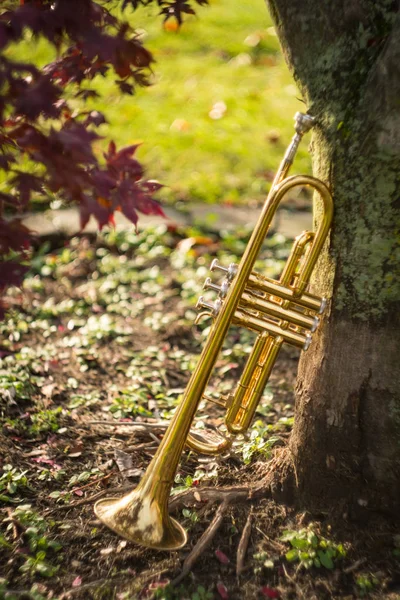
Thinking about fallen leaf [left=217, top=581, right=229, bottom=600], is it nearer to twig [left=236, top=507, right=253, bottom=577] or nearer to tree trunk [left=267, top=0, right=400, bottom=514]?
twig [left=236, top=507, right=253, bottom=577]

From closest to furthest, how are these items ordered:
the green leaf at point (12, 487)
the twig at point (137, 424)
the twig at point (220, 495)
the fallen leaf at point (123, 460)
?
the twig at point (220, 495)
the green leaf at point (12, 487)
the fallen leaf at point (123, 460)
the twig at point (137, 424)

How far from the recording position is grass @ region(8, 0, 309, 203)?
498 centimetres

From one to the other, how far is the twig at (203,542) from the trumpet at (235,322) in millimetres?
68

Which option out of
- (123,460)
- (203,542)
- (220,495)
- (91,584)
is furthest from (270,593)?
(123,460)

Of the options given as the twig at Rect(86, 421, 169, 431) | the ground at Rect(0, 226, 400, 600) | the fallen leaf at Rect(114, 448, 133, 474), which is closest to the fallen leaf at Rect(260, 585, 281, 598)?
the ground at Rect(0, 226, 400, 600)

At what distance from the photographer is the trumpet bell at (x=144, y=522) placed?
1.87 metres

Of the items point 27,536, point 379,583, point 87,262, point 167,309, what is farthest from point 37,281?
point 379,583

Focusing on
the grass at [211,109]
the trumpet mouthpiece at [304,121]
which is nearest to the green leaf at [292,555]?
the trumpet mouthpiece at [304,121]

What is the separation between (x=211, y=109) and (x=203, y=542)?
4.56 metres

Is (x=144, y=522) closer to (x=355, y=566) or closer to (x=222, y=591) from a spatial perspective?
(x=222, y=591)

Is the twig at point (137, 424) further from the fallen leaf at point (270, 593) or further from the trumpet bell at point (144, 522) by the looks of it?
the fallen leaf at point (270, 593)

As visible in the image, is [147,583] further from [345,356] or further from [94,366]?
[94,366]

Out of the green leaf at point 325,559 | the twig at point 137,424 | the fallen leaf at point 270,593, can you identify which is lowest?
the fallen leaf at point 270,593

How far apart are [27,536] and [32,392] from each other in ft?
2.87
